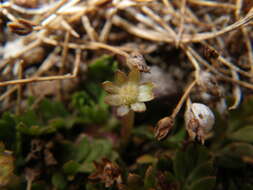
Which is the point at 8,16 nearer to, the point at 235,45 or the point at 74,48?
the point at 74,48

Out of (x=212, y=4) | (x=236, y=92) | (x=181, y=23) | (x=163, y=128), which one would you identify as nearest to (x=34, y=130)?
(x=163, y=128)

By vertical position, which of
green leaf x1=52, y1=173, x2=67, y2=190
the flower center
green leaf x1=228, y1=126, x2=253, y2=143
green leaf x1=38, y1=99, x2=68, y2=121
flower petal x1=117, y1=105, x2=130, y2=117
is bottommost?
green leaf x1=52, y1=173, x2=67, y2=190

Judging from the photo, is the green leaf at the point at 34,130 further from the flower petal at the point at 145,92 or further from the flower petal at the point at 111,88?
the flower petal at the point at 145,92

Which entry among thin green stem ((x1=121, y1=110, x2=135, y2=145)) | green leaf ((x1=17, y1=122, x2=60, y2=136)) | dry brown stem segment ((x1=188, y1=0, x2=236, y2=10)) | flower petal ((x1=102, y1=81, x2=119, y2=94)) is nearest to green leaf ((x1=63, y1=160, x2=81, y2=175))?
green leaf ((x1=17, y1=122, x2=60, y2=136))

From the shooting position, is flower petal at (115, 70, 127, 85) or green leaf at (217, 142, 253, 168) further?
green leaf at (217, 142, 253, 168)

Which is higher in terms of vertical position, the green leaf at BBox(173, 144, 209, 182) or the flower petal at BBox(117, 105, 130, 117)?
the flower petal at BBox(117, 105, 130, 117)

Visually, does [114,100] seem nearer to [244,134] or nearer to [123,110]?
[123,110]

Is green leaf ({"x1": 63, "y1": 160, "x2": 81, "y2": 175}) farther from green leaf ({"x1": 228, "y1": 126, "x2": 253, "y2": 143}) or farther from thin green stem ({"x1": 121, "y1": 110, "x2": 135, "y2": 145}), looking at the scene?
green leaf ({"x1": 228, "y1": 126, "x2": 253, "y2": 143})

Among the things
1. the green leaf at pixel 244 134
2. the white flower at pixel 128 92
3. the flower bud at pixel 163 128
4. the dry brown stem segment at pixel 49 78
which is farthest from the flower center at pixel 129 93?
the green leaf at pixel 244 134
